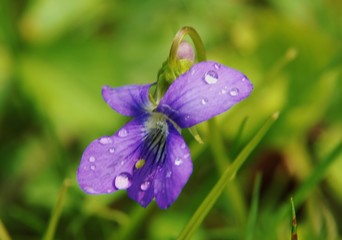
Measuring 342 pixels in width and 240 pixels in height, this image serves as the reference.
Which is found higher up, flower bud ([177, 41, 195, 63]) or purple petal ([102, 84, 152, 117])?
flower bud ([177, 41, 195, 63])

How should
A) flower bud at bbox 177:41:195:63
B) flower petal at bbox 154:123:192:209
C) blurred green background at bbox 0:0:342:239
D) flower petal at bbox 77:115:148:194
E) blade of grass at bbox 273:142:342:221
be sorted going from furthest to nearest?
1. blurred green background at bbox 0:0:342:239
2. blade of grass at bbox 273:142:342:221
3. flower bud at bbox 177:41:195:63
4. flower petal at bbox 77:115:148:194
5. flower petal at bbox 154:123:192:209

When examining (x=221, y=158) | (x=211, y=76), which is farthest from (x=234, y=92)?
(x=221, y=158)

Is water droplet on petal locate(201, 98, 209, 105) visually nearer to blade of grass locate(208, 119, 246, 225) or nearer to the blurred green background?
blade of grass locate(208, 119, 246, 225)

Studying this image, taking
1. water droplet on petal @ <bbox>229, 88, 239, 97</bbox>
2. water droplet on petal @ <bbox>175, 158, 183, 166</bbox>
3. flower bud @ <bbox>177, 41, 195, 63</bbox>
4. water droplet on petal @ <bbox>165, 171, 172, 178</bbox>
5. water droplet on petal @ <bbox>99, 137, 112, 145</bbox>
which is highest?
flower bud @ <bbox>177, 41, 195, 63</bbox>

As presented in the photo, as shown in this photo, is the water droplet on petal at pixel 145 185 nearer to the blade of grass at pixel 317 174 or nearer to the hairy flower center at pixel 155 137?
the hairy flower center at pixel 155 137

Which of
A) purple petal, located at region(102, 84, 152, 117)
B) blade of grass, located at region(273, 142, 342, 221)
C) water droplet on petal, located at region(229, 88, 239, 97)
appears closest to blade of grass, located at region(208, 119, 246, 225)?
blade of grass, located at region(273, 142, 342, 221)

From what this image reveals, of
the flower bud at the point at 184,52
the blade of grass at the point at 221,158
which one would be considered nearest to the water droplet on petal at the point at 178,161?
the flower bud at the point at 184,52
